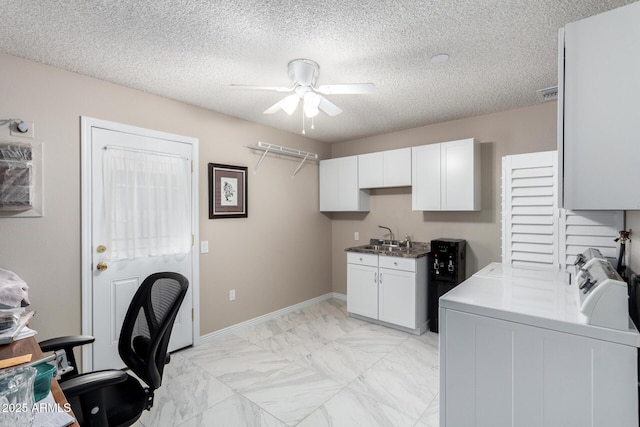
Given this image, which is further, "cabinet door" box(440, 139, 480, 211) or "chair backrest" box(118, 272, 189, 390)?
"cabinet door" box(440, 139, 480, 211)

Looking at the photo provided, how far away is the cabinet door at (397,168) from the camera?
3764 mm

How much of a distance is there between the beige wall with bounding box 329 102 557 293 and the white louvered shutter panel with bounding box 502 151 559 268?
78 cm

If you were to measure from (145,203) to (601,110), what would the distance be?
3.11 meters

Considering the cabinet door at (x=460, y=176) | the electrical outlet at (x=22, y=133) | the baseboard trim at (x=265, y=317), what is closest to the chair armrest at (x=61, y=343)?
the electrical outlet at (x=22, y=133)

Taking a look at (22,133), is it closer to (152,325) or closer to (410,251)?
(152,325)

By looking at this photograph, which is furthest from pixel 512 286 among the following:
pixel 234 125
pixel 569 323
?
pixel 234 125

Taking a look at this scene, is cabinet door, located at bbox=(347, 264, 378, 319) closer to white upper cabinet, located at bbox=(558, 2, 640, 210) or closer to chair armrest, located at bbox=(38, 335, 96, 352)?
white upper cabinet, located at bbox=(558, 2, 640, 210)

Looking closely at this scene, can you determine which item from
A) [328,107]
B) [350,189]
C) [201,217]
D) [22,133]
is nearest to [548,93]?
[328,107]

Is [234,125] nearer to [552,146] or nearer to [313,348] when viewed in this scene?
[313,348]

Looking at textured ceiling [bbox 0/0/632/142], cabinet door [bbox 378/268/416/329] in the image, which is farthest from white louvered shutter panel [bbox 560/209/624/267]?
cabinet door [bbox 378/268/416/329]

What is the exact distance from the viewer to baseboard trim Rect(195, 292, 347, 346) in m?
3.28

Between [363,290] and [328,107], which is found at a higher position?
[328,107]

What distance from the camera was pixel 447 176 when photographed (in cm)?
344

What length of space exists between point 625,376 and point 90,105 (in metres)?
3.59
